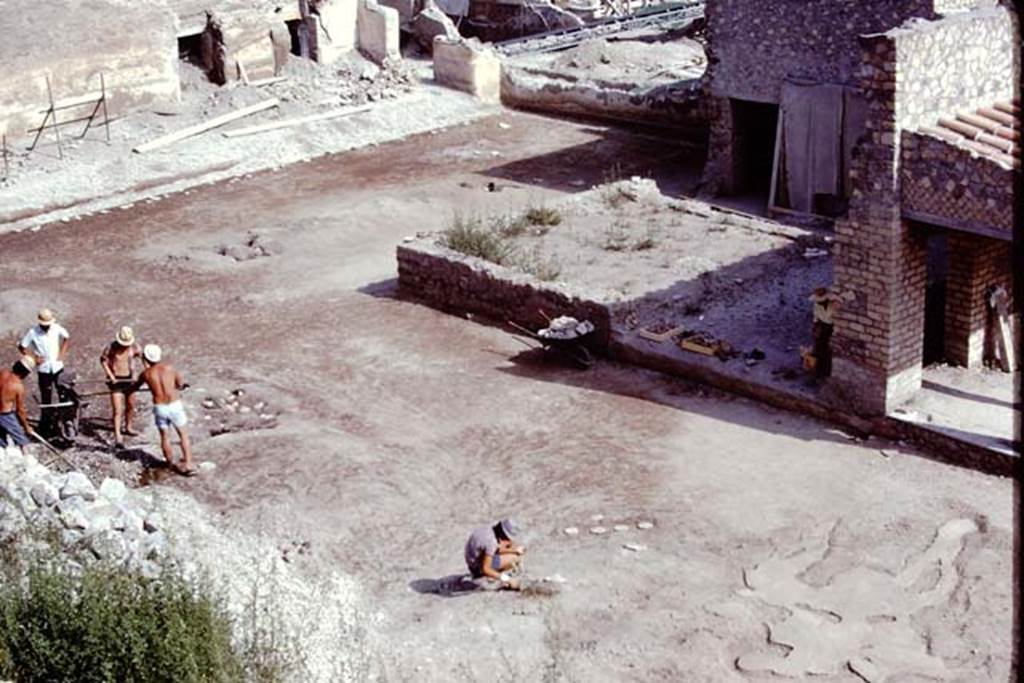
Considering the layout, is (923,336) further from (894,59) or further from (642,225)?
(642,225)

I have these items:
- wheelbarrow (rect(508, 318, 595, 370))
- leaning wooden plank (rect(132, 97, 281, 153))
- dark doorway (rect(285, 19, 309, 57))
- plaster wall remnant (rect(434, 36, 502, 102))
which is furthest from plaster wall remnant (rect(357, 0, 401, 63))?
wheelbarrow (rect(508, 318, 595, 370))

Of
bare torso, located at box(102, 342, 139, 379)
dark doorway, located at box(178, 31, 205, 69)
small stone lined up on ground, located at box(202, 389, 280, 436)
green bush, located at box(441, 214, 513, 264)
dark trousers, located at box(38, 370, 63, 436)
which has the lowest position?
small stone lined up on ground, located at box(202, 389, 280, 436)

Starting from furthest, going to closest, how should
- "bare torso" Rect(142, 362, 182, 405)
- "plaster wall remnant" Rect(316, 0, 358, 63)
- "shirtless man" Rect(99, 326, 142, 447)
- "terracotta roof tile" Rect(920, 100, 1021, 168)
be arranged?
"plaster wall remnant" Rect(316, 0, 358, 63) < "shirtless man" Rect(99, 326, 142, 447) < "bare torso" Rect(142, 362, 182, 405) < "terracotta roof tile" Rect(920, 100, 1021, 168)

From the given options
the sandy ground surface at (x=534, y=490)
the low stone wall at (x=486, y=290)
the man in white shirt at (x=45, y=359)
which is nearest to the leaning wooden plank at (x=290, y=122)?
the sandy ground surface at (x=534, y=490)

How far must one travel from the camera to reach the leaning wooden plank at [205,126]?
25.4 metres

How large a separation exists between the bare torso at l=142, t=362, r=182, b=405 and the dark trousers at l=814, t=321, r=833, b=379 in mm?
6328

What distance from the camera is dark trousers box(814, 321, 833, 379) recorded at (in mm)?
14558

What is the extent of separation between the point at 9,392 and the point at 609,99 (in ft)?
48.8

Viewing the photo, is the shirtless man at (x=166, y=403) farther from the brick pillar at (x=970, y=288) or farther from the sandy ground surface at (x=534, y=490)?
the brick pillar at (x=970, y=288)

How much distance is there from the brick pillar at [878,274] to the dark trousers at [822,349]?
36 cm

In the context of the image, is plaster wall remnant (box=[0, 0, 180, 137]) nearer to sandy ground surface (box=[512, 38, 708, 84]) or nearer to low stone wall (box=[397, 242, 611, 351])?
sandy ground surface (box=[512, 38, 708, 84])

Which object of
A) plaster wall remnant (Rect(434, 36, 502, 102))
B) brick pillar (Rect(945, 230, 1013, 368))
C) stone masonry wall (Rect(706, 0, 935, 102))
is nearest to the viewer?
brick pillar (Rect(945, 230, 1013, 368))

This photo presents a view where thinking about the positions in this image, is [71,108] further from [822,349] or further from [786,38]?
[822,349]

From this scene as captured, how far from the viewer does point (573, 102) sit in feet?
89.5
